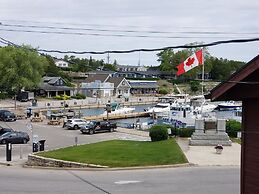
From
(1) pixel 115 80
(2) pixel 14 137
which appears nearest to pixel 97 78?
(1) pixel 115 80

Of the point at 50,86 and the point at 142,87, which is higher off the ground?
the point at 142,87

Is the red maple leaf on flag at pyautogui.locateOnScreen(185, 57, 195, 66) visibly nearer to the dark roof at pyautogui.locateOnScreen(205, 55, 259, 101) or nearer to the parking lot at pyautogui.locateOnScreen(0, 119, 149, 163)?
the dark roof at pyautogui.locateOnScreen(205, 55, 259, 101)

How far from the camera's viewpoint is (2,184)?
847 inches

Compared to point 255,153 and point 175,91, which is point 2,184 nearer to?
point 255,153

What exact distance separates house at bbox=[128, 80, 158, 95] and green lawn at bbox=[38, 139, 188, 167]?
367 ft

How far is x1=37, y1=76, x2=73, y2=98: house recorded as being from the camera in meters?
122

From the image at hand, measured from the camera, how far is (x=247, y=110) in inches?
455

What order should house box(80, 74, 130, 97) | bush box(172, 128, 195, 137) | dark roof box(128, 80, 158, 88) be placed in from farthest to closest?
dark roof box(128, 80, 158, 88) < house box(80, 74, 130, 97) < bush box(172, 128, 195, 137)

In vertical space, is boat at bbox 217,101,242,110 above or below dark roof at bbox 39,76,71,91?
below

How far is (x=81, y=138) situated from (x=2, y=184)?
93.6 ft

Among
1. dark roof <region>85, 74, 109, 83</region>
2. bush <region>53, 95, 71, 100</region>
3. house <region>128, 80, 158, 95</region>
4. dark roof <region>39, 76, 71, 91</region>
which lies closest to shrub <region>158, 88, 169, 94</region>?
house <region>128, 80, 158, 95</region>

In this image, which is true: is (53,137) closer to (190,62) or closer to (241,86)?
(190,62)

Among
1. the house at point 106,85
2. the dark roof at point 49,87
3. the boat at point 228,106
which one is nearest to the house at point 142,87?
the house at point 106,85

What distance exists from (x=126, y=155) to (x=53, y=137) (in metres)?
22.1
